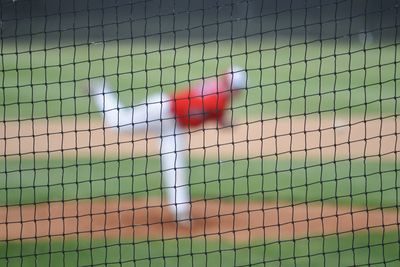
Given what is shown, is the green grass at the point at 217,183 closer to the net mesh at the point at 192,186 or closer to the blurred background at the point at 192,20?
the net mesh at the point at 192,186

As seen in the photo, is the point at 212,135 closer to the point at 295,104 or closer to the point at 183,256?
the point at 295,104

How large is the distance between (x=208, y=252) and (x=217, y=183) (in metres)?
2.35

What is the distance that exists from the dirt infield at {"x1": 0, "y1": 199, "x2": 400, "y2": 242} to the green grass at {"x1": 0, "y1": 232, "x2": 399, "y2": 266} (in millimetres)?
Answer: 88

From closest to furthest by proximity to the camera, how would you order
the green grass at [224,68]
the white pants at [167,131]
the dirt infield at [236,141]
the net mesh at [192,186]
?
the net mesh at [192,186] → the white pants at [167,131] → the dirt infield at [236,141] → the green grass at [224,68]

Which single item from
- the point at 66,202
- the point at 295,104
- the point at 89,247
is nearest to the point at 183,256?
the point at 89,247

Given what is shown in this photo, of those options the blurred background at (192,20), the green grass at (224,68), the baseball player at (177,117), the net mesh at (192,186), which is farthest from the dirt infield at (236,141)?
the blurred background at (192,20)

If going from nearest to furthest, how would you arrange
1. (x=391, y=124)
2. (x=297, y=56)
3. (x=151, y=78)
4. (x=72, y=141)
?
1. (x=72, y=141)
2. (x=391, y=124)
3. (x=151, y=78)
4. (x=297, y=56)

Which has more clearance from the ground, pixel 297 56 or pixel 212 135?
pixel 212 135

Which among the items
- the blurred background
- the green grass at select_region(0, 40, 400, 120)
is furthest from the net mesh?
the blurred background

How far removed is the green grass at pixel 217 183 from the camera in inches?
269

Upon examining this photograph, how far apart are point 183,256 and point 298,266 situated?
2.67 ft

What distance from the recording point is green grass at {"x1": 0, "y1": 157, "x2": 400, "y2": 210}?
269 inches

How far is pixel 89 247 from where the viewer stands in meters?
5.52

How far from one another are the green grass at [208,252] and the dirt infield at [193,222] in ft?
0.29
